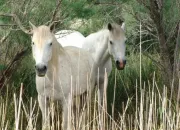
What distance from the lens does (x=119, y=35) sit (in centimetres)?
626

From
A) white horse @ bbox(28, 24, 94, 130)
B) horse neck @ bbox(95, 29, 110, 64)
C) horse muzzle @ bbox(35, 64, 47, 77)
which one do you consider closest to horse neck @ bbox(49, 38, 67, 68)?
white horse @ bbox(28, 24, 94, 130)

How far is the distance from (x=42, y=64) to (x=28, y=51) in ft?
4.56

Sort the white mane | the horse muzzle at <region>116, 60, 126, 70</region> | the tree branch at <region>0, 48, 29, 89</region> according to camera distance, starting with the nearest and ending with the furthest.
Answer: the horse muzzle at <region>116, 60, 126, 70</region>
the tree branch at <region>0, 48, 29, 89</region>
the white mane

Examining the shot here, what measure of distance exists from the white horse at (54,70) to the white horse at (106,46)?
1.40 feet

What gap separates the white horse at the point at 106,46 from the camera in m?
6.18

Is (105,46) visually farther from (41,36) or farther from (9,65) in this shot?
(41,36)

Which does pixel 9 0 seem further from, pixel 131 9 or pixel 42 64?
pixel 131 9

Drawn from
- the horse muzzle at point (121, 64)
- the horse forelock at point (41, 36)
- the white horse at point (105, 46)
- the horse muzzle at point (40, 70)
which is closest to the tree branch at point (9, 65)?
the white horse at point (105, 46)

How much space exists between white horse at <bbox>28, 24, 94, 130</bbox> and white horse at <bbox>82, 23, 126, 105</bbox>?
16.8 inches

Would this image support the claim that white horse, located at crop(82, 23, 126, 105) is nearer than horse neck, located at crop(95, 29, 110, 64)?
Yes

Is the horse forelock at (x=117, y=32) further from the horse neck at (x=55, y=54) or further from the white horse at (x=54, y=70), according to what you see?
the horse neck at (x=55, y=54)

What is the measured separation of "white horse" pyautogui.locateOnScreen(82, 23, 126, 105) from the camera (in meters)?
6.18

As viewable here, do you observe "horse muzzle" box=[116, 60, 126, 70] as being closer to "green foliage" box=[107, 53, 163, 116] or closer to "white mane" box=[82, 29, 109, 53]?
"white mane" box=[82, 29, 109, 53]

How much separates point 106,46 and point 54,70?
3.84 feet
